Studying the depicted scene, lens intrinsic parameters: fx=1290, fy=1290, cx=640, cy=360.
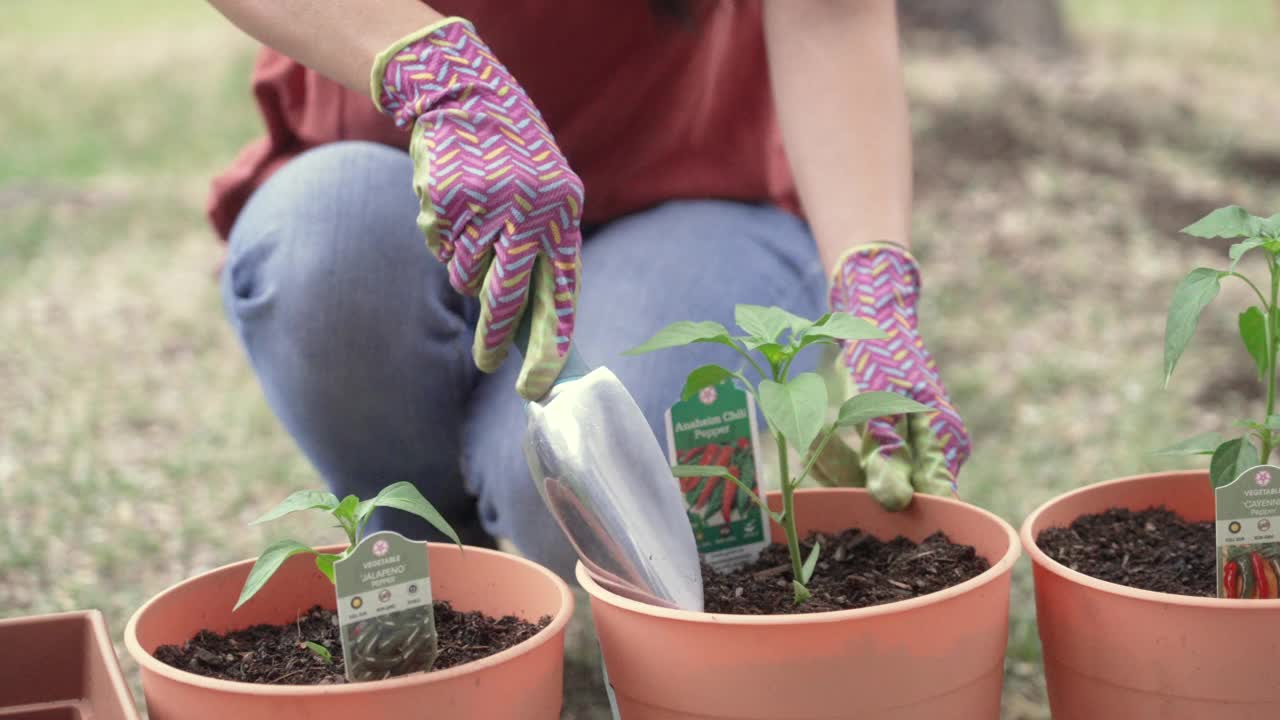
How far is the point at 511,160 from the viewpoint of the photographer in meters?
1.04

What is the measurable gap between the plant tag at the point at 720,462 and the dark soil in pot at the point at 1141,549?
27cm

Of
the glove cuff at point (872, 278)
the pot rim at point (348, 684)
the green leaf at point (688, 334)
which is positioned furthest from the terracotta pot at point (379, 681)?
the glove cuff at point (872, 278)

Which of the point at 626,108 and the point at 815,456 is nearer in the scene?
the point at 815,456

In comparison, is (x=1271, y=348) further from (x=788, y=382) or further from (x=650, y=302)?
(x=650, y=302)

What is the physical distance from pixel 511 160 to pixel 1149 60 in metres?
5.89

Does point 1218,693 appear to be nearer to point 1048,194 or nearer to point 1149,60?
point 1048,194

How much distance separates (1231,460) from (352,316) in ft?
2.87

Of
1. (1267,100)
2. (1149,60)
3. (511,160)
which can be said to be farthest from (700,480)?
(1149,60)

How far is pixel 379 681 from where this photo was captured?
0.86 meters

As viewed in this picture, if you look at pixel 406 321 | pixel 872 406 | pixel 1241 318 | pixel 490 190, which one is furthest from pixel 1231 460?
pixel 406 321

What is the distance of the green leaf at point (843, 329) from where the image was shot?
98cm

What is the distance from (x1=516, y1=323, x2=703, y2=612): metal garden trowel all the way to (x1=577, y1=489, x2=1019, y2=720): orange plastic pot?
0.13 ft

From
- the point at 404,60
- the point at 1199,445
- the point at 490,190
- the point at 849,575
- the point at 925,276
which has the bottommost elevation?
the point at 925,276

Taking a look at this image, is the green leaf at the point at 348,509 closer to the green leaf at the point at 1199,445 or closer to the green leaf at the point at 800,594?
the green leaf at the point at 800,594
